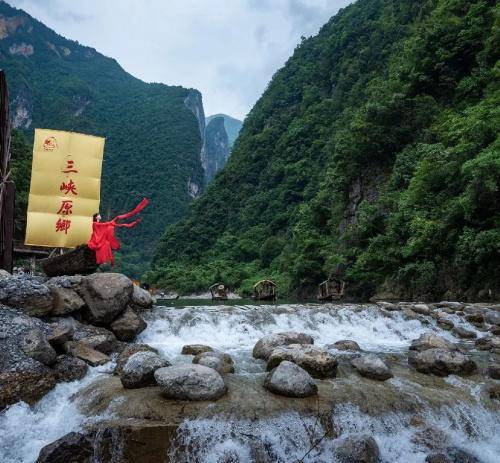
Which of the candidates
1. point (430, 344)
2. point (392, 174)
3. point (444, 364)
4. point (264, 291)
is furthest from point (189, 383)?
point (264, 291)

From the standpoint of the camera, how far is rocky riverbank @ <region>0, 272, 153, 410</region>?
4773mm

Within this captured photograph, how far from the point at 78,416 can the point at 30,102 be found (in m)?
137

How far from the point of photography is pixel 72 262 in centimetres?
934

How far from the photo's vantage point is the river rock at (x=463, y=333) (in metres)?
9.37

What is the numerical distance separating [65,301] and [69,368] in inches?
77.8

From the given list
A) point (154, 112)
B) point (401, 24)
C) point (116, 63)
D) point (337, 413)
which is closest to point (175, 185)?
point (154, 112)

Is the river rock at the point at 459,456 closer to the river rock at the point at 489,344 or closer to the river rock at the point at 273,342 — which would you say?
the river rock at the point at 273,342

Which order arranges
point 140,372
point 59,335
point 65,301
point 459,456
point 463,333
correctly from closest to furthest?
point 459,456 < point 140,372 < point 59,335 < point 65,301 < point 463,333

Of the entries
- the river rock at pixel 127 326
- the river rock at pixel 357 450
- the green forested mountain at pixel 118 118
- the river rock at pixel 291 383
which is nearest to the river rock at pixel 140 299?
the river rock at pixel 127 326

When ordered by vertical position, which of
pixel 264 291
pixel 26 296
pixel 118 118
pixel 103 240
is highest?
pixel 118 118

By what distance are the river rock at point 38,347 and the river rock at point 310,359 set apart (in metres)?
3.05

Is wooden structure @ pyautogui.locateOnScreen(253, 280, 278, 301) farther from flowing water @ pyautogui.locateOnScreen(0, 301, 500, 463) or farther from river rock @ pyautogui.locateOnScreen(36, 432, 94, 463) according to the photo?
river rock @ pyautogui.locateOnScreen(36, 432, 94, 463)

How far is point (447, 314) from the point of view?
426 inches

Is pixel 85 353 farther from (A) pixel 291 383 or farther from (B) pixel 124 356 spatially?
(A) pixel 291 383
